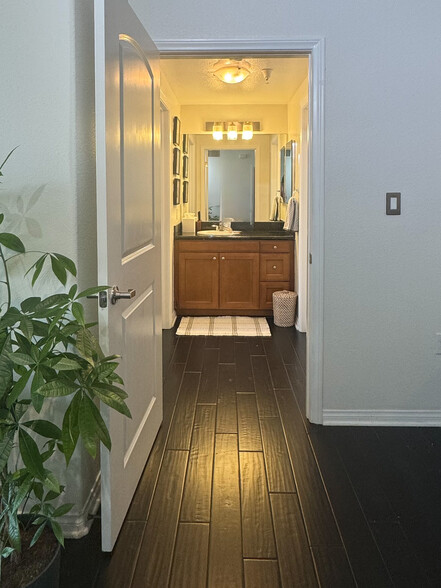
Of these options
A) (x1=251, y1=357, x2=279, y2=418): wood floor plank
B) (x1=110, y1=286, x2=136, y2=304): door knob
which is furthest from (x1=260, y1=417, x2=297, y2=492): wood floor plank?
(x1=110, y1=286, x2=136, y2=304): door knob

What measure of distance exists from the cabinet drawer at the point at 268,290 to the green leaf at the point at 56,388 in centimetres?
497

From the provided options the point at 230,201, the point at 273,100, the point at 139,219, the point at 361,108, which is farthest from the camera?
the point at 230,201

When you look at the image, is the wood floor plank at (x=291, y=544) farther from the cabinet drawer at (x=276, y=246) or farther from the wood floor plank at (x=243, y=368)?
the cabinet drawer at (x=276, y=246)

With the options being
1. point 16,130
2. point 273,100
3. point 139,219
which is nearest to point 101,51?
point 16,130

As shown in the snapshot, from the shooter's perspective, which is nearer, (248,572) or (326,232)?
(248,572)

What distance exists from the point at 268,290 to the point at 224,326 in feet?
2.35

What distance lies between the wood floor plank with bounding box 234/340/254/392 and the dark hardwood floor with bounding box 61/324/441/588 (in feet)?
0.76

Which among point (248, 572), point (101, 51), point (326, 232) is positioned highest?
point (101, 51)

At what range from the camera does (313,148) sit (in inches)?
127

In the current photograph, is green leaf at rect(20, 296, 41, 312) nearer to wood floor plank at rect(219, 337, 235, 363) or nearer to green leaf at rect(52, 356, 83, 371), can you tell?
green leaf at rect(52, 356, 83, 371)

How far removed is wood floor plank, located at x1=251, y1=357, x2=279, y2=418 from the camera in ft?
11.8

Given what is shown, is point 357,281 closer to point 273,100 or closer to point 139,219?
point 139,219

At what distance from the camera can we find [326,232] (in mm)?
3262

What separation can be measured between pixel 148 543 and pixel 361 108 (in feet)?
7.42
